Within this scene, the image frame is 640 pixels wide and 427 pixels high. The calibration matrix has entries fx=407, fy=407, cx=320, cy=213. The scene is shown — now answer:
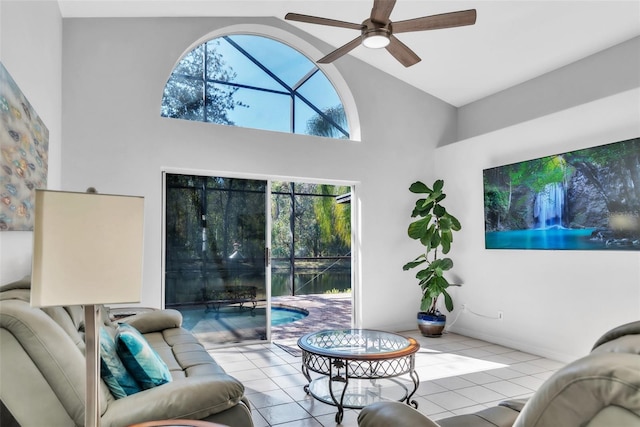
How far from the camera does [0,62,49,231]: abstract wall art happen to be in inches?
75.2

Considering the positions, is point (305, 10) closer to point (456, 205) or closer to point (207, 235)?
point (207, 235)

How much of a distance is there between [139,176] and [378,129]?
313 cm

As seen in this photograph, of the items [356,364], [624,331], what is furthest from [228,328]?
[624,331]

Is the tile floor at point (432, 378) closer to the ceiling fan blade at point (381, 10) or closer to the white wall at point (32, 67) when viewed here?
the white wall at point (32, 67)

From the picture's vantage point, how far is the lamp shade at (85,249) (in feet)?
3.62

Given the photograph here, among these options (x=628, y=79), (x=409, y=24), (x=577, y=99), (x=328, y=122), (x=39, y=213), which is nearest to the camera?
(x=39, y=213)

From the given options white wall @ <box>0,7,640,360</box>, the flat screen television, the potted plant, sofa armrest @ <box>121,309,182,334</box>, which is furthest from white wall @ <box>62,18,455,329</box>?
the flat screen television

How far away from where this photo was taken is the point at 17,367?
139cm

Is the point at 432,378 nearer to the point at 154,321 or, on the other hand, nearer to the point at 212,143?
the point at 154,321

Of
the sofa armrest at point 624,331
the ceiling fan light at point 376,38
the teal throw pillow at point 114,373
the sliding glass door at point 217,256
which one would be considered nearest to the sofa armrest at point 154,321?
the sliding glass door at point 217,256


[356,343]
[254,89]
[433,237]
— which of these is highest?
[254,89]

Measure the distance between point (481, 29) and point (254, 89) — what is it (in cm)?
268

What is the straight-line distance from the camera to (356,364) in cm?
344

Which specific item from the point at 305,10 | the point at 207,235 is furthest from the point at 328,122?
the point at 207,235
